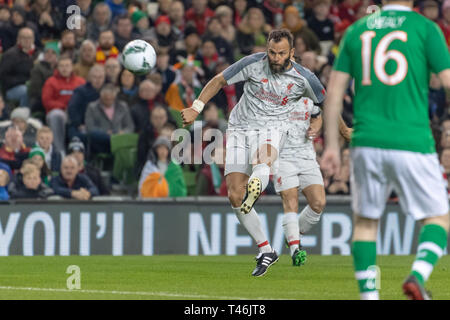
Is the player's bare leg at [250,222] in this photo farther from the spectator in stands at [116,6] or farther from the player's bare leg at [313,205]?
the spectator in stands at [116,6]

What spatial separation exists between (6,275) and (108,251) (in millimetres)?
4138

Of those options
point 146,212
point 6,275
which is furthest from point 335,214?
point 6,275

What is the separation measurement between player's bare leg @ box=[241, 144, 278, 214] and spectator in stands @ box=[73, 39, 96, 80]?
7146 mm

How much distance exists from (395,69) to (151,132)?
1029cm

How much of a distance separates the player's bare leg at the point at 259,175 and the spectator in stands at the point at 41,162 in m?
5.31

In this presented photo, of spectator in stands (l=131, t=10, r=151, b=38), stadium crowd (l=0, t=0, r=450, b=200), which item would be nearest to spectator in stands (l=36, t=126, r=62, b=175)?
stadium crowd (l=0, t=0, r=450, b=200)

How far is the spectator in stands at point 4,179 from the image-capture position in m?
15.4

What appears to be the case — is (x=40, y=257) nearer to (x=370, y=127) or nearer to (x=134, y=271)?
(x=134, y=271)

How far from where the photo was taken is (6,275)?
37.1 ft

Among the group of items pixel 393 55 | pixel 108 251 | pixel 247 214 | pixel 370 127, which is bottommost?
pixel 108 251

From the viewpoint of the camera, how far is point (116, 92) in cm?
1808

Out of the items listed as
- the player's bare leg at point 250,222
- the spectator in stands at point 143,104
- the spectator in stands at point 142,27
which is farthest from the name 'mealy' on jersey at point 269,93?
the spectator in stands at point 142,27

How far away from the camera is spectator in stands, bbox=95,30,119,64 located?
1855 cm

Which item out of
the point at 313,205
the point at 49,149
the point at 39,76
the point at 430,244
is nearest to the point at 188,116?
the point at 313,205
